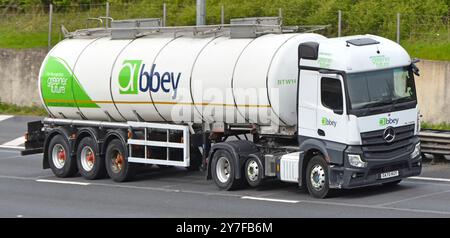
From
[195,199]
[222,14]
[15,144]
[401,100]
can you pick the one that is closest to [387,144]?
[401,100]

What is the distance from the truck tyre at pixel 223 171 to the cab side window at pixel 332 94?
2579 millimetres

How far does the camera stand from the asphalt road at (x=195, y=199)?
20.3m

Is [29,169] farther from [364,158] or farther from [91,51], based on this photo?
[364,158]

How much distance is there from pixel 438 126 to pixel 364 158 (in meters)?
10.7

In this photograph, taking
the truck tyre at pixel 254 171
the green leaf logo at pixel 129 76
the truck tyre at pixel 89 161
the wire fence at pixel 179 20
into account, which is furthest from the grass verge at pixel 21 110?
the truck tyre at pixel 254 171

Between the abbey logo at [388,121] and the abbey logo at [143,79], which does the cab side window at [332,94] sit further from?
the abbey logo at [143,79]

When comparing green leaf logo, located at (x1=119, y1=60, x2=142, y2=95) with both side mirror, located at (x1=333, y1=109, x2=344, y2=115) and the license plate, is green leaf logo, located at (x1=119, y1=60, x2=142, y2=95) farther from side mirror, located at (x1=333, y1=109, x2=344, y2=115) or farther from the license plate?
the license plate

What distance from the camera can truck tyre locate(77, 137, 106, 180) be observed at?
2620cm

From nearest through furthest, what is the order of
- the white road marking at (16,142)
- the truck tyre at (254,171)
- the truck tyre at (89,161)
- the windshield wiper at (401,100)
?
the windshield wiper at (401,100) < the truck tyre at (254,171) < the truck tyre at (89,161) < the white road marking at (16,142)

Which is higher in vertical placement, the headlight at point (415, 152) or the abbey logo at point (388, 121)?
the abbey logo at point (388, 121)

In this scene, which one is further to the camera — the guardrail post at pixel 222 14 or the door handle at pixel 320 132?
the guardrail post at pixel 222 14

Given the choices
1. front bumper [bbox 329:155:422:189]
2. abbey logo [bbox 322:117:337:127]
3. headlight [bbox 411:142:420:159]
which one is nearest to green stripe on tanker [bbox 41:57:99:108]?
abbey logo [bbox 322:117:337:127]
